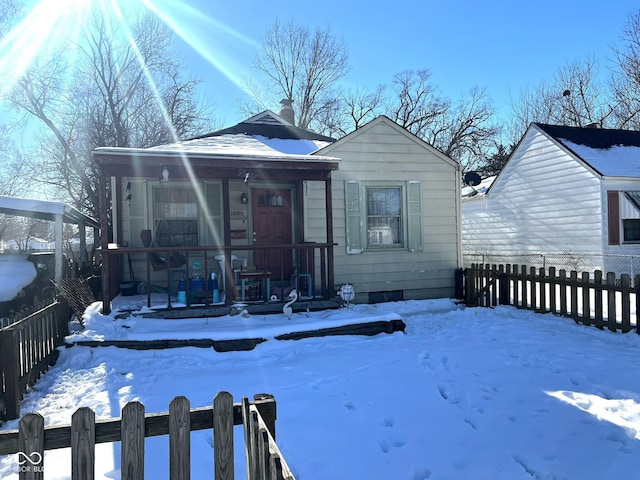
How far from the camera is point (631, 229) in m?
11.8

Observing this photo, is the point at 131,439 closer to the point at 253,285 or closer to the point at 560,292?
the point at 253,285

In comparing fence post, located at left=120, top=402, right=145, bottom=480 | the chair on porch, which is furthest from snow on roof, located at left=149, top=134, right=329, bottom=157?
fence post, located at left=120, top=402, right=145, bottom=480

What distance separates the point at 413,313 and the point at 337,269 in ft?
5.71

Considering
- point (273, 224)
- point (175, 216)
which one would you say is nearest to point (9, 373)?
point (175, 216)

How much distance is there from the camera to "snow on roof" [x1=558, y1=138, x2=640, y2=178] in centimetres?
1155

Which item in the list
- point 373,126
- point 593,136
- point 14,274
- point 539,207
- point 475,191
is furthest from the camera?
point 475,191

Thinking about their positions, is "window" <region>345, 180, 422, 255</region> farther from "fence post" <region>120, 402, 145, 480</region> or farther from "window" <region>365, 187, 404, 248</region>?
"fence post" <region>120, 402, 145, 480</region>

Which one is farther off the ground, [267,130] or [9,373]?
[267,130]

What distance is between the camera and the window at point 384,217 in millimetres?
9000

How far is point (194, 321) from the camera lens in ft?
21.0

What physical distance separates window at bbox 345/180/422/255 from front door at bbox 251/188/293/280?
1.40 m

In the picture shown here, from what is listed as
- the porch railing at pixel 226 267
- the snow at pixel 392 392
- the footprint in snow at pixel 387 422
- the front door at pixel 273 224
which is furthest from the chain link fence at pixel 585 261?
the footprint in snow at pixel 387 422

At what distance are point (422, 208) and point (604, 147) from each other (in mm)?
7841

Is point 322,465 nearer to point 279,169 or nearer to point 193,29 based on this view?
point 279,169
